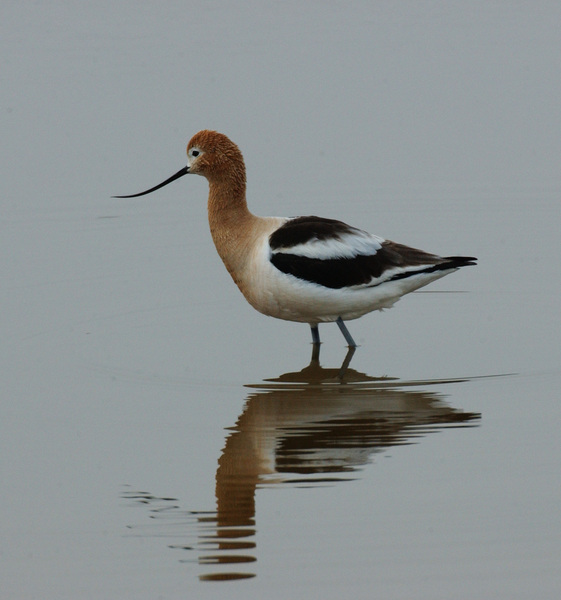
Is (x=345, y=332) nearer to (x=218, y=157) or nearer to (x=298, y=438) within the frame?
(x=218, y=157)

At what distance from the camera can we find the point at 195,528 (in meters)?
7.19

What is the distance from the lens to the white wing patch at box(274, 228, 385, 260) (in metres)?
9.94

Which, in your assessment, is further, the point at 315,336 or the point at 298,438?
the point at 315,336

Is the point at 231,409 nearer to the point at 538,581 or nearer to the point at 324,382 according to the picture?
the point at 324,382

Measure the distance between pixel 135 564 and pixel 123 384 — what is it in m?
2.95

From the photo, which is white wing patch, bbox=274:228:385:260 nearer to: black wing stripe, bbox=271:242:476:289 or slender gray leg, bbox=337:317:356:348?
black wing stripe, bbox=271:242:476:289

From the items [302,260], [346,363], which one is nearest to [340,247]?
[302,260]

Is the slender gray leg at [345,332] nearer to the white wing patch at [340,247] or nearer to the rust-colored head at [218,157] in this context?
the white wing patch at [340,247]

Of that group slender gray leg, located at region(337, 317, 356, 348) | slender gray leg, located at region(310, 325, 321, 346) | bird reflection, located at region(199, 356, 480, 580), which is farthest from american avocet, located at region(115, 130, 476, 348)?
bird reflection, located at region(199, 356, 480, 580)

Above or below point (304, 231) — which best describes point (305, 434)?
below

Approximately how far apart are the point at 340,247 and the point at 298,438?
2187mm

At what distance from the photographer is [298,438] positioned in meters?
8.44

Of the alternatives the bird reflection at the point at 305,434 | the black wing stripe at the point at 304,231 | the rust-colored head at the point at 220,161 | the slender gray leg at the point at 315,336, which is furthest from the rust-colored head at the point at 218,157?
the bird reflection at the point at 305,434

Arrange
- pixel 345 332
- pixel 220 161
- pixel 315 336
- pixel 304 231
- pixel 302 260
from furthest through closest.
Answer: pixel 315 336
pixel 220 161
pixel 345 332
pixel 304 231
pixel 302 260
